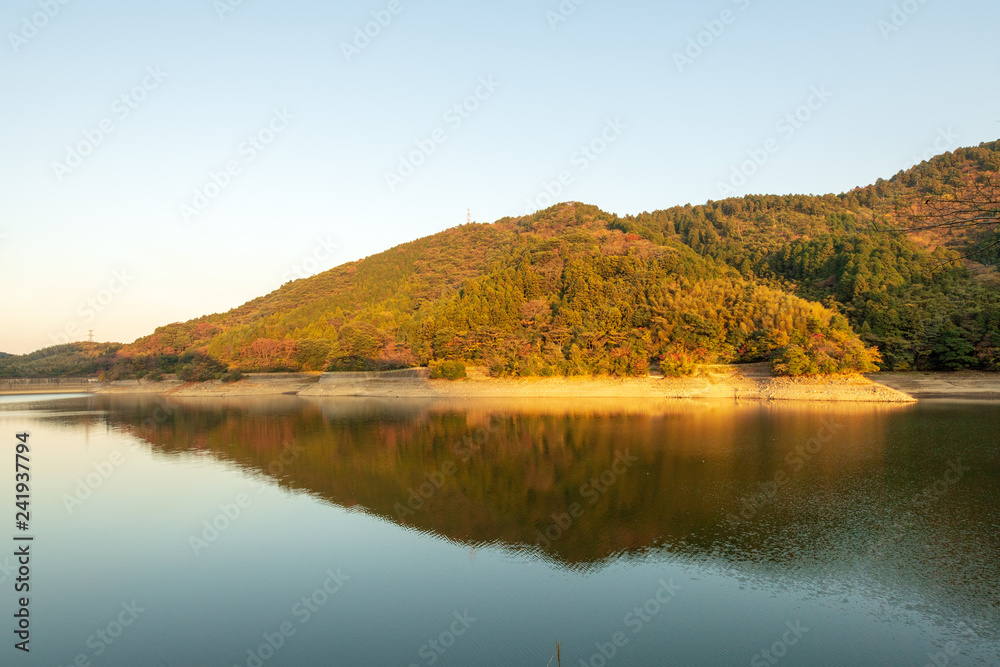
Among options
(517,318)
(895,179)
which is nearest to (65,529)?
(517,318)

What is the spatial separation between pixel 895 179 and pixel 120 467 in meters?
95.8

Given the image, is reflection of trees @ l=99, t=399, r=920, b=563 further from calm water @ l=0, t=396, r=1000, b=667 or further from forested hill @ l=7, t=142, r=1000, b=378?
forested hill @ l=7, t=142, r=1000, b=378

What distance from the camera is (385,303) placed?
80.4m

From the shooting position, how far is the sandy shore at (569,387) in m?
34.0

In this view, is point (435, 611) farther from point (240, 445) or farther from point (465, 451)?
point (240, 445)

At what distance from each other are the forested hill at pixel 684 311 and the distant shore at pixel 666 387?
118 cm

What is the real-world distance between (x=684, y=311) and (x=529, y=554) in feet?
118

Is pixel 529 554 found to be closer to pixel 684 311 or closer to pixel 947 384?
pixel 684 311

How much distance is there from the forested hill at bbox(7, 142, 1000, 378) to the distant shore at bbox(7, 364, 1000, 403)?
46.6 inches

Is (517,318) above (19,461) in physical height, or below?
above

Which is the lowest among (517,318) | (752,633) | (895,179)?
(752,633)

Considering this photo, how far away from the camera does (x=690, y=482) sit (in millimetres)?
13555

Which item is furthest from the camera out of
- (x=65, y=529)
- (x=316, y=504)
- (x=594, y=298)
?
(x=594, y=298)

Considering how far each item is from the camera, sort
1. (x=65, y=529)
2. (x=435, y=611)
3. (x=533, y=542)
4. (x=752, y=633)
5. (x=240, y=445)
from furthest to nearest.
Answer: (x=240, y=445) → (x=65, y=529) → (x=533, y=542) → (x=435, y=611) → (x=752, y=633)
